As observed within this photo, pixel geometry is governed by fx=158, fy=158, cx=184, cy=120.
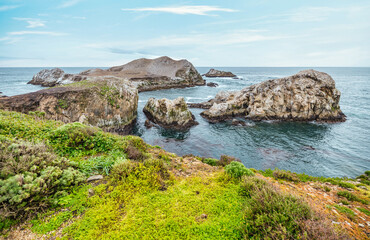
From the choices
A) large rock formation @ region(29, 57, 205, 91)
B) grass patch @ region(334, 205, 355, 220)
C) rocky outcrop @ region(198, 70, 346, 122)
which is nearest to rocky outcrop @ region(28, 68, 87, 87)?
large rock formation @ region(29, 57, 205, 91)

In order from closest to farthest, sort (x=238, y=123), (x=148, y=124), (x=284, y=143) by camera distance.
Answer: (x=284, y=143)
(x=148, y=124)
(x=238, y=123)

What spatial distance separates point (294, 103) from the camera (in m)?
36.6

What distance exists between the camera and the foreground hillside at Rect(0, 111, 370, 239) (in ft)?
14.5

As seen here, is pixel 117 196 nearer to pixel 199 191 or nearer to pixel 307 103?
pixel 199 191

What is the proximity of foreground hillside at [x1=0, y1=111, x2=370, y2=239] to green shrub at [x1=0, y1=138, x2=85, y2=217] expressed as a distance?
27 millimetres

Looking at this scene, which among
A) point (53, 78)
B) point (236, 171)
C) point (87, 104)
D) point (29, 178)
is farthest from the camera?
point (53, 78)

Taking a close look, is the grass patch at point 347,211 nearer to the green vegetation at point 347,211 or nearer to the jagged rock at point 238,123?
the green vegetation at point 347,211

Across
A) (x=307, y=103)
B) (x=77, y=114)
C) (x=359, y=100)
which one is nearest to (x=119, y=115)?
(x=77, y=114)

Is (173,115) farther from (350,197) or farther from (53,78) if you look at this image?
(53,78)

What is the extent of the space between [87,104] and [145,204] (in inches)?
1058

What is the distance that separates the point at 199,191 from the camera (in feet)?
22.0

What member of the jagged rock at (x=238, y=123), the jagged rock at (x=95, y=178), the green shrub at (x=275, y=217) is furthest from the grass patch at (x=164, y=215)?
the jagged rock at (x=238, y=123)

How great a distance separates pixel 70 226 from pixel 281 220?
6030mm

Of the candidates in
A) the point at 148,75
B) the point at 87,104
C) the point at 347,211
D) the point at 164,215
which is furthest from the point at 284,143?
the point at 148,75
